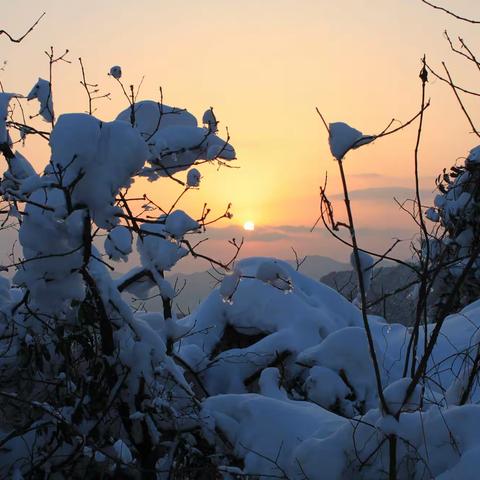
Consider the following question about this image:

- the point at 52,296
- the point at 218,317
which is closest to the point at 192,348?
the point at 218,317

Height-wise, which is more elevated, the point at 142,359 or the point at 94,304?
the point at 94,304

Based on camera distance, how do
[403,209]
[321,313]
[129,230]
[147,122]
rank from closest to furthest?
[403,209] < [129,230] < [147,122] < [321,313]

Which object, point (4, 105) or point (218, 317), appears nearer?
point (4, 105)

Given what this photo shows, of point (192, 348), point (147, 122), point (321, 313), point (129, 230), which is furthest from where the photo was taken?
point (321, 313)

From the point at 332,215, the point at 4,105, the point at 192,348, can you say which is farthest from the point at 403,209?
the point at 192,348

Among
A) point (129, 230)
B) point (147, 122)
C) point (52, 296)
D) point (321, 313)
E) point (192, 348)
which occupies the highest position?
point (321, 313)

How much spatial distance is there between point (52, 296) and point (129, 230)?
583mm

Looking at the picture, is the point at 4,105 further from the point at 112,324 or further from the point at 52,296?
the point at 112,324

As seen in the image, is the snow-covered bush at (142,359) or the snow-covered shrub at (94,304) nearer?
the snow-covered bush at (142,359)

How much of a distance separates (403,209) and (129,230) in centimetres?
144

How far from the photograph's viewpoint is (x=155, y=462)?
389 centimetres

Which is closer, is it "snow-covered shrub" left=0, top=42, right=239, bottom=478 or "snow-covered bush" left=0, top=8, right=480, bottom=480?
"snow-covered bush" left=0, top=8, right=480, bottom=480

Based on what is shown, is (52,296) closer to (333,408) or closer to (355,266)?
(355,266)

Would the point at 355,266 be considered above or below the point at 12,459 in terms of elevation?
above
